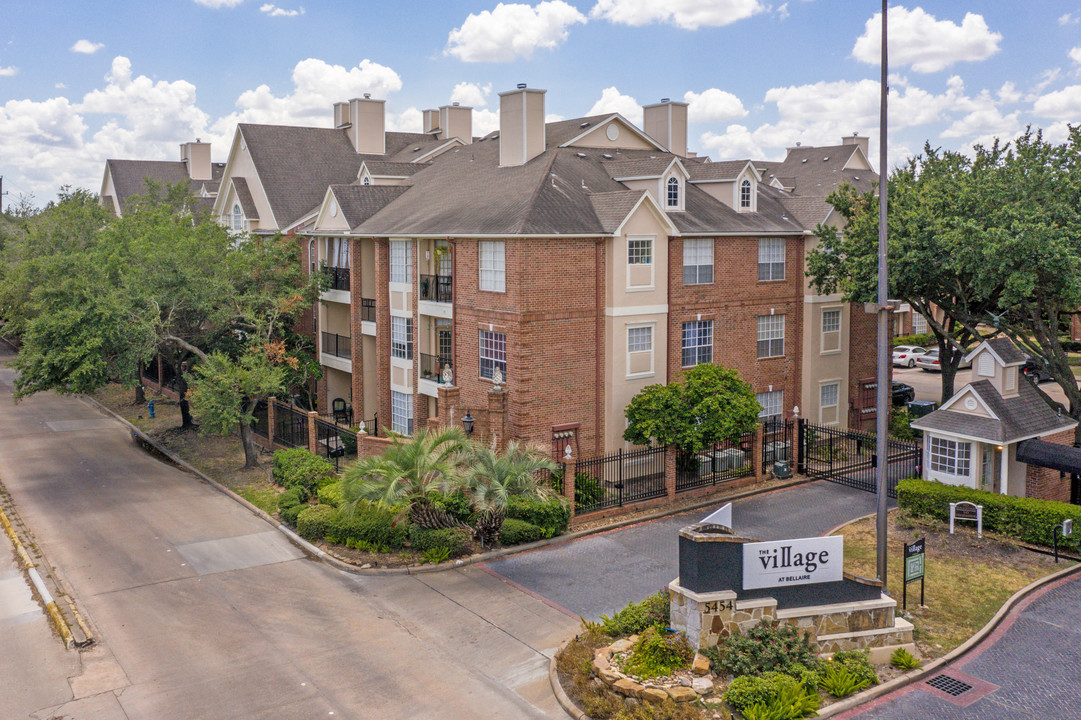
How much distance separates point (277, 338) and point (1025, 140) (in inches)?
1146

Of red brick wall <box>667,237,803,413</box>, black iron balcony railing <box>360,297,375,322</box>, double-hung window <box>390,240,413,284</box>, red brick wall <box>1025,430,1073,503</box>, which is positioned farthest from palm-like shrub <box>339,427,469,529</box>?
red brick wall <box>1025,430,1073,503</box>

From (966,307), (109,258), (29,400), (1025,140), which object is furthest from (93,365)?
(1025,140)

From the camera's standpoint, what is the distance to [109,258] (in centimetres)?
3341

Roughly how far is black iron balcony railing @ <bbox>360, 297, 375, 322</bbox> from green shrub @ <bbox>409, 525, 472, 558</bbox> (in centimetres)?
1566

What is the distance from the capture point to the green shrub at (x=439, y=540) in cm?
2203

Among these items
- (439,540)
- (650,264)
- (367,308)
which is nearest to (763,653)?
(439,540)

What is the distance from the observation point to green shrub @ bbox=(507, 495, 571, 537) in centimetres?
2327

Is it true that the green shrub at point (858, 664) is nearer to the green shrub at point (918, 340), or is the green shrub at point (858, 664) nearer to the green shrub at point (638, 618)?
the green shrub at point (638, 618)

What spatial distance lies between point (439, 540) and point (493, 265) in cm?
990

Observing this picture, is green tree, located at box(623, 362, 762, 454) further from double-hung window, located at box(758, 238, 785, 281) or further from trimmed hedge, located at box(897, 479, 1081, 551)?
double-hung window, located at box(758, 238, 785, 281)

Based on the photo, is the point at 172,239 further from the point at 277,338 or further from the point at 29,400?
the point at 29,400

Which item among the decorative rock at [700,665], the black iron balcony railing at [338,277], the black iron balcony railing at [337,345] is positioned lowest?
the decorative rock at [700,665]

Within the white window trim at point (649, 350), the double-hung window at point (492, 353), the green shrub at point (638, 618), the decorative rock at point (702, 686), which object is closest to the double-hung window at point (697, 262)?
the white window trim at point (649, 350)

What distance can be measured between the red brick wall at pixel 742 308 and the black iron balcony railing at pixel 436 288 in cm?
785
